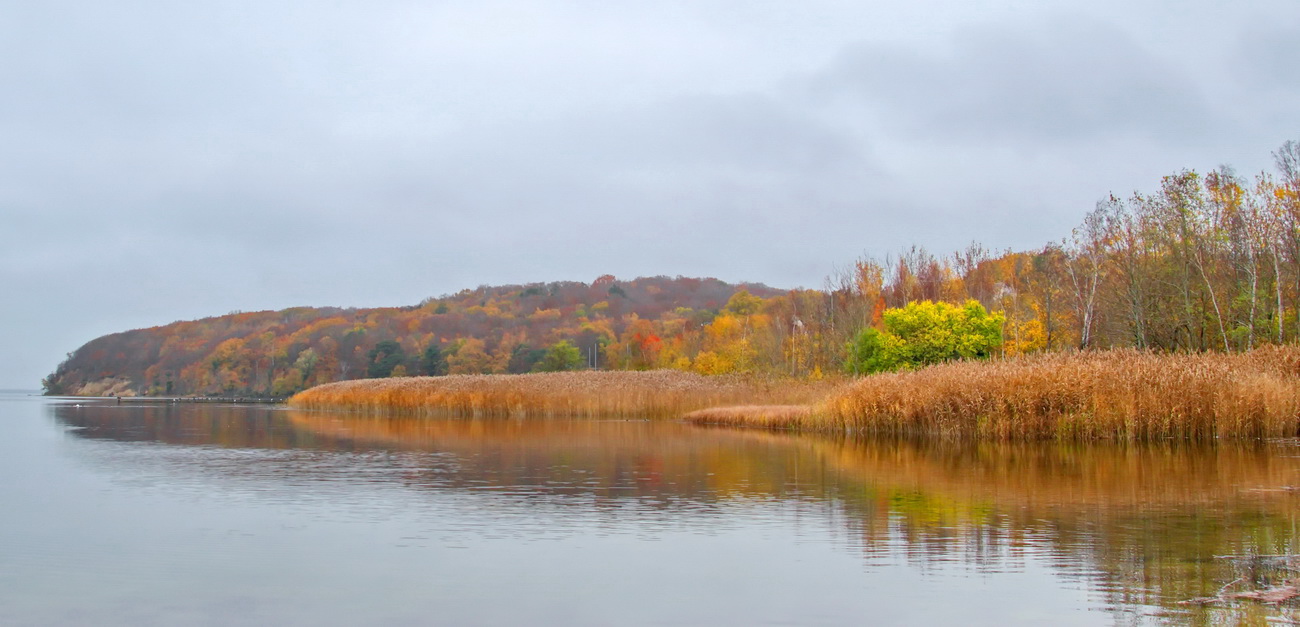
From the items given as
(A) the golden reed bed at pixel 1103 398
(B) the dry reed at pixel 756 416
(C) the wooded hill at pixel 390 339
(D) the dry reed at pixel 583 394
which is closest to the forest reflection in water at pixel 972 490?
(A) the golden reed bed at pixel 1103 398

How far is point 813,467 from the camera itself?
1708 centimetres

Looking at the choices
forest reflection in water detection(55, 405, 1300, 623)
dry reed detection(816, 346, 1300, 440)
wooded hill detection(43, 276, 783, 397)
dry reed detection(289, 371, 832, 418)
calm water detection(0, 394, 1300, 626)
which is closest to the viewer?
calm water detection(0, 394, 1300, 626)

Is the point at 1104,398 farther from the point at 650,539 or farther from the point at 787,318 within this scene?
the point at 787,318

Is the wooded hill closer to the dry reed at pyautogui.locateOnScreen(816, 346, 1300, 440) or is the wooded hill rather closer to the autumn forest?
the autumn forest

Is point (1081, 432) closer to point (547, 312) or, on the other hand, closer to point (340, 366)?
point (340, 366)

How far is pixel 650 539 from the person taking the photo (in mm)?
9578

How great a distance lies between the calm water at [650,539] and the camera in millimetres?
6781

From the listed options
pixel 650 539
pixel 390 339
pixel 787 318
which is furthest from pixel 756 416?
pixel 390 339

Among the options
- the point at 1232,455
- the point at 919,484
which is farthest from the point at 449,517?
the point at 1232,455

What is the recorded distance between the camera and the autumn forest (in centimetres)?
3622

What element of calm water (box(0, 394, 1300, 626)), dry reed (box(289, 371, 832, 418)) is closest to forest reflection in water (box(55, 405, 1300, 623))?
calm water (box(0, 394, 1300, 626))

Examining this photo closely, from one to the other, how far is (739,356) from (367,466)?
50514mm

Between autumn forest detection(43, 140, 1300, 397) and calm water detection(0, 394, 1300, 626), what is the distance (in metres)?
14.9

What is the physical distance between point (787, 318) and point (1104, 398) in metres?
52.7
